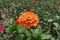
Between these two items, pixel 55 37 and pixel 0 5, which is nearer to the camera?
pixel 55 37

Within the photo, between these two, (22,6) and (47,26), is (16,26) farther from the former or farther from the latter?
(22,6)

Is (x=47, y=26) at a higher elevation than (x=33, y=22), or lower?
lower

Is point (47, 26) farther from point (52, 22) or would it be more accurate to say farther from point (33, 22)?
point (33, 22)

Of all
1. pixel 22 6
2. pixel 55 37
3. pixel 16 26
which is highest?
pixel 16 26

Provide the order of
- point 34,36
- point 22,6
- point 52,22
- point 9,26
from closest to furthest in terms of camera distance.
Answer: point 34,36 < point 9,26 < point 52,22 < point 22,6

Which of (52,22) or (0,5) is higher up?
(52,22)

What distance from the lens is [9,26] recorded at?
1.84 meters

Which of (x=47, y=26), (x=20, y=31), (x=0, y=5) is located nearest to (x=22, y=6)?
(x=0, y=5)

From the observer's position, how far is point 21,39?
5.79ft

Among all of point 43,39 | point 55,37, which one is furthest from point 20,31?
point 55,37

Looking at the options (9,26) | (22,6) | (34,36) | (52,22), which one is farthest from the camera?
(22,6)

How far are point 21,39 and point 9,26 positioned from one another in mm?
155

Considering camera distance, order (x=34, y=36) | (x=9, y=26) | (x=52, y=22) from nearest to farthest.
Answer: (x=34, y=36) < (x=9, y=26) < (x=52, y=22)

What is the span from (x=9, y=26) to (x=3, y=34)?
86 millimetres
